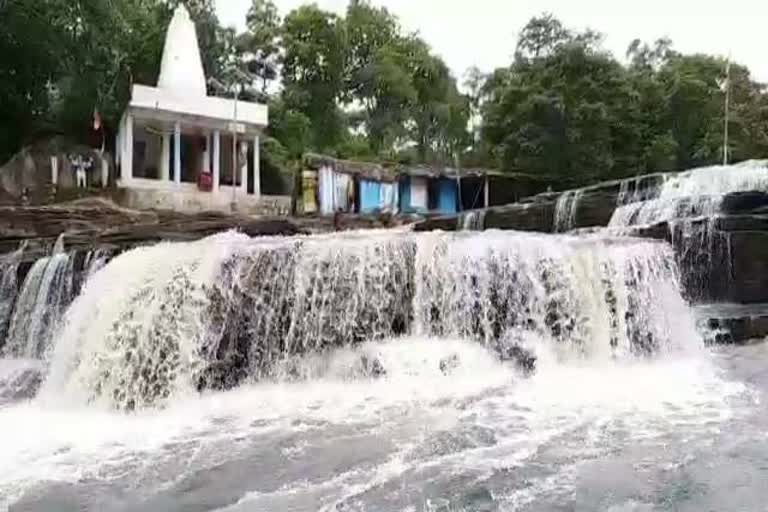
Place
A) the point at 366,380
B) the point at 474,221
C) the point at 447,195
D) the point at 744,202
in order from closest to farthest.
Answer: the point at 366,380
the point at 744,202
the point at 474,221
the point at 447,195

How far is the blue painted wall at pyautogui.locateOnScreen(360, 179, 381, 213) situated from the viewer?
2212cm

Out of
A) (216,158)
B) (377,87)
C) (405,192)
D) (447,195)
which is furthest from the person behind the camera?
(377,87)

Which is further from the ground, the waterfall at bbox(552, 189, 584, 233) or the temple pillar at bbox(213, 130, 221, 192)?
the temple pillar at bbox(213, 130, 221, 192)

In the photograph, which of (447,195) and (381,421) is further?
(447,195)

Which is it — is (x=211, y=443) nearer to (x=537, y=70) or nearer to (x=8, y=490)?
(x=8, y=490)

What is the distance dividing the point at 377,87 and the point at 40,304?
2070 cm

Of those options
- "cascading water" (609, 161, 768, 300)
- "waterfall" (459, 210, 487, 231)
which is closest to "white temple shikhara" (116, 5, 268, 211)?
"waterfall" (459, 210, 487, 231)

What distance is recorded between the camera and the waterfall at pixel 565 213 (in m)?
13.7

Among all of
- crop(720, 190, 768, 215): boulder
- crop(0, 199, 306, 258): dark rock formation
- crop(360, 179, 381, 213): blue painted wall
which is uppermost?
crop(360, 179, 381, 213): blue painted wall

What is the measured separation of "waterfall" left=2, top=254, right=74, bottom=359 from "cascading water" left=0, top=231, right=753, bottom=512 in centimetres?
81

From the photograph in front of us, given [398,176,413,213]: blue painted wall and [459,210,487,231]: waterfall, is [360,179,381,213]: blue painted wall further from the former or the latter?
[459,210,487,231]: waterfall

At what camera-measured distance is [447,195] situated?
24.4 meters

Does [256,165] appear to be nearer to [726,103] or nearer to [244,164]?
[244,164]

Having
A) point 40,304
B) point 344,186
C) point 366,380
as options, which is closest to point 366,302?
point 366,380
